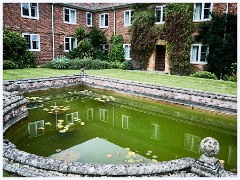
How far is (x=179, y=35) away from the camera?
1964 cm

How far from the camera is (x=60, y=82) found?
47.8 feet

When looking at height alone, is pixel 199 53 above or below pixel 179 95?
above

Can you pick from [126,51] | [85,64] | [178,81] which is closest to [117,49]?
[126,51]

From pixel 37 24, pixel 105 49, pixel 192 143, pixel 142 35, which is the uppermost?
pixel 37 24

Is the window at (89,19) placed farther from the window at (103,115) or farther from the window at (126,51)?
the window at (103,115)

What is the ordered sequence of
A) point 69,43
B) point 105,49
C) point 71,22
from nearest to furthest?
point 71,22, point 69,43, point 105,49

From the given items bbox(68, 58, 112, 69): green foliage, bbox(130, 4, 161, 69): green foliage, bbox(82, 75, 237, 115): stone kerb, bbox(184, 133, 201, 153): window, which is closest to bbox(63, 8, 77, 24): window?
bbox(68, 58, 112, 69): green foliage

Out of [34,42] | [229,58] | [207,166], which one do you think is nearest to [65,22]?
[34,42]

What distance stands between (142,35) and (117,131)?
15477 mm

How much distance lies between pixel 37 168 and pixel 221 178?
3.22m

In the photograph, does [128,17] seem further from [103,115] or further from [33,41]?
[103,115]

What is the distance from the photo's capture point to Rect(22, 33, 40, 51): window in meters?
21.6

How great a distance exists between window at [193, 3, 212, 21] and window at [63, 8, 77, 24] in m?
12.3

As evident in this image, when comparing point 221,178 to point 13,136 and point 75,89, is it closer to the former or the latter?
point 13,136
